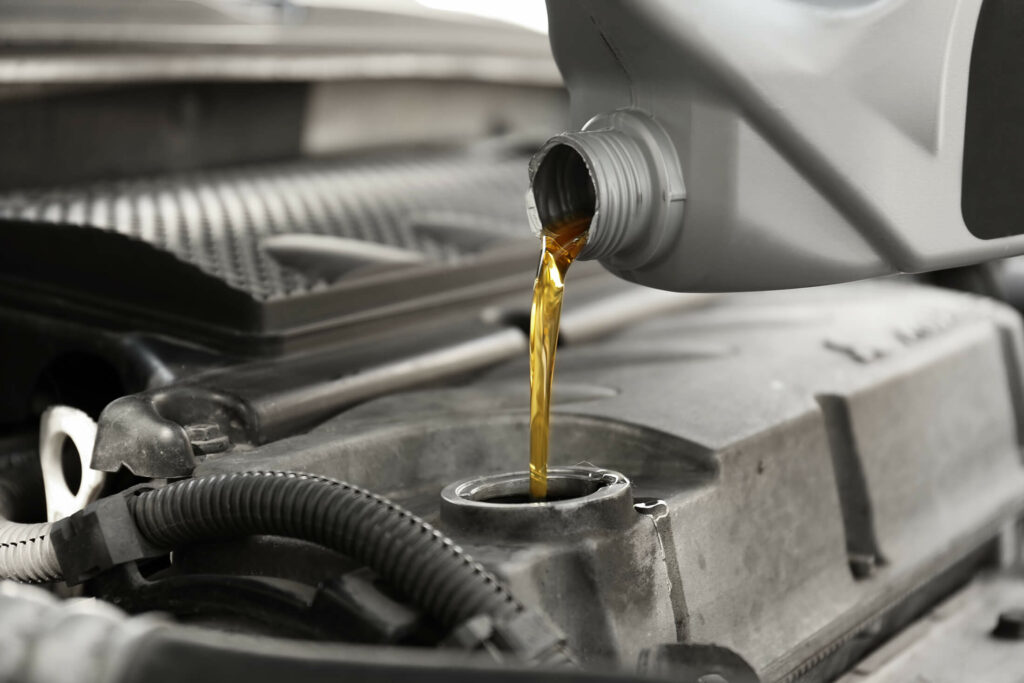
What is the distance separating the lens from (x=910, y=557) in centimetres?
134

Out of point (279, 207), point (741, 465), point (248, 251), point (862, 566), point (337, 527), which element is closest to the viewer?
point (337, 527)

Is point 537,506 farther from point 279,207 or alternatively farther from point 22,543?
point 279,207

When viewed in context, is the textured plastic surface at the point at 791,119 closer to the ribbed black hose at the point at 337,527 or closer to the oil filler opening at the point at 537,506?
the oil filler opening at the point at 537,506

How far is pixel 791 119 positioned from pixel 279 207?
3.01 feet

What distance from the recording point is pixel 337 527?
840 mm

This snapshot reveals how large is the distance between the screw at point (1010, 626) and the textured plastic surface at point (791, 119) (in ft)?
1.68

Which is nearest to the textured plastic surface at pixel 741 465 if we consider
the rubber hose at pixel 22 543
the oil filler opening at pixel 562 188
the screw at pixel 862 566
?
the screw at pixel 862 566

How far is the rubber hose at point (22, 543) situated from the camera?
100cm

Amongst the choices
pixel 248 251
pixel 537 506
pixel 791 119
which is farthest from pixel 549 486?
pixel 248 251

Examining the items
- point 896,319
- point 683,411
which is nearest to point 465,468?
point 683,411

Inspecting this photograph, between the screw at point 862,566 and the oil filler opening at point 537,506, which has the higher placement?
the oil filler opening at point 537,506

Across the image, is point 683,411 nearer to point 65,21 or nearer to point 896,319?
point 896,319

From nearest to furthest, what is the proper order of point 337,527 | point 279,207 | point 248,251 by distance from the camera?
point 337,527
point 248,251
point 279,207

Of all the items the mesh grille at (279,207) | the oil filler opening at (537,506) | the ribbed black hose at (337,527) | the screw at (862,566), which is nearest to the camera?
the ribbed black hose at (337,527)
